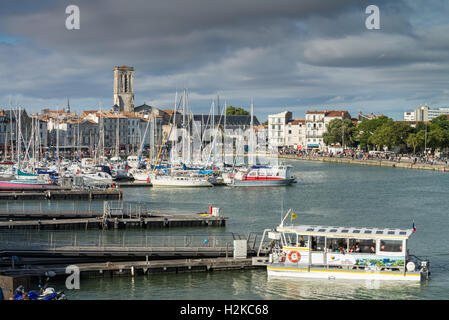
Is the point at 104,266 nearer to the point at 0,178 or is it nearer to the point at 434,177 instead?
the point at 0,178

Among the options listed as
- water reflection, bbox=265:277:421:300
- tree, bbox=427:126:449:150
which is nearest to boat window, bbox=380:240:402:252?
water reflection, bbox=265:277:421:300

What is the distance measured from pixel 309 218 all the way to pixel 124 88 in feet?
406

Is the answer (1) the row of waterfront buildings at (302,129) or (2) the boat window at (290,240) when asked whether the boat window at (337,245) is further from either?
(1) the row of waterfront buildings at (302,129)

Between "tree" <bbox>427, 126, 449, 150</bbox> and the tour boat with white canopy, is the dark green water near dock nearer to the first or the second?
the tour boat with white canopy

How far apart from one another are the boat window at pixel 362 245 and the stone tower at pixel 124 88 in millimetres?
136311

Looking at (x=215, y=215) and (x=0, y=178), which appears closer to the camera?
(x=215, y=215)

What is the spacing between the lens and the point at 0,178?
60.0m

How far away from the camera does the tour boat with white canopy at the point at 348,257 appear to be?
22.2 m

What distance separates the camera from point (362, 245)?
22.7m
